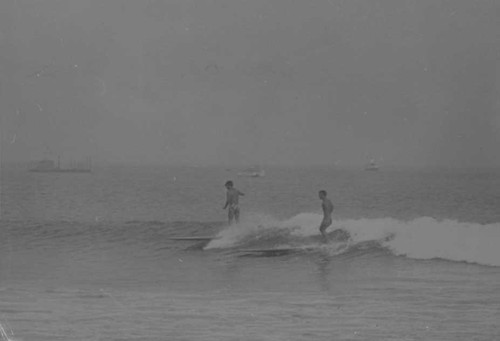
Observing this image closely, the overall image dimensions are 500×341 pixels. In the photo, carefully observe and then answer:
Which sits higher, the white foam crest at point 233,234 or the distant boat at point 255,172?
the distant boat at point 255,172

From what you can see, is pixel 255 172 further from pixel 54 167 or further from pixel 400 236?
pixel 400 236

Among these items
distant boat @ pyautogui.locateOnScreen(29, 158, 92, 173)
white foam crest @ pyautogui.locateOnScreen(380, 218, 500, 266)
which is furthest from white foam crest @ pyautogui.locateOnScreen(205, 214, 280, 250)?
distant boat @ pyautogui.locateOnScreen(29, 158, 92, 173)

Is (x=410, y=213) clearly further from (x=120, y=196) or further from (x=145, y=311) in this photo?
(x=145, y=311)

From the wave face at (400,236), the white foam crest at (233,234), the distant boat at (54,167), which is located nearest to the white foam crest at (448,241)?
the wave face at (400,236)

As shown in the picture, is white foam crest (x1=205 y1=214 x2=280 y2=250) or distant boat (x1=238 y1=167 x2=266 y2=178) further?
distant boat (x1=238 y1=167 x2=266 y2=178)

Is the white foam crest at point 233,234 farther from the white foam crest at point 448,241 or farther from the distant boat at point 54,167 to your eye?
the distant boat at point 54,167

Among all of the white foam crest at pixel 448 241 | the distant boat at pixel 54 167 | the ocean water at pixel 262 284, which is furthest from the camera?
the distant boat at pixel 54 167

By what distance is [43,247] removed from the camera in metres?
23.1

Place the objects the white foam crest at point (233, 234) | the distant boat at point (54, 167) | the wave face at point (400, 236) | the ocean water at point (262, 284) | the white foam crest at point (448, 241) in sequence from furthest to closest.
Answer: the distant boat at point (54, 167), the white foam crest at point (233, 234), the wave face at point (400, 236), the white foam crest at point (448, 241), the ocean water at point (262, 284)

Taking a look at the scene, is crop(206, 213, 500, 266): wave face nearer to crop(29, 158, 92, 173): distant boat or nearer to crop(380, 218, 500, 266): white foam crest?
crop(380, 218, 500, 266): white foam crest

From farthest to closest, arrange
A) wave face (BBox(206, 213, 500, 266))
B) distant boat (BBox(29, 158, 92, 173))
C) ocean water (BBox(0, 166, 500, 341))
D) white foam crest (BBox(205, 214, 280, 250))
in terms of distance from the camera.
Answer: distant boat (BBox(29, 158, 92, 173)) → white foam crest (BBox(205, 214, 280, 250)) → wave face (BBox(206, 213, 500, 266)) → ocean water (BBox(0, 166, 500, 341))

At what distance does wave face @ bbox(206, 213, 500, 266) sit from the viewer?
15836 millimetres

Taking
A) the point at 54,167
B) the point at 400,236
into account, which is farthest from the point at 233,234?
the point at 54,167

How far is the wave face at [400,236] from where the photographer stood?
52.0ft
